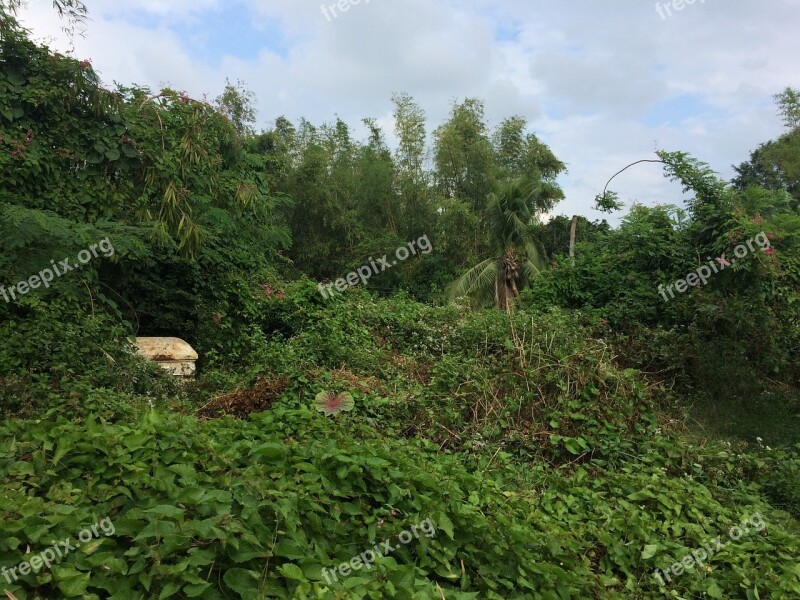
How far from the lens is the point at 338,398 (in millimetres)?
5551

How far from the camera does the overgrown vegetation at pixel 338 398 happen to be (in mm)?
2338

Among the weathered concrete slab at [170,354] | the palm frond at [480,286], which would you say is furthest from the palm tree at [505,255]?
the weathered concrete slab at [170,354]

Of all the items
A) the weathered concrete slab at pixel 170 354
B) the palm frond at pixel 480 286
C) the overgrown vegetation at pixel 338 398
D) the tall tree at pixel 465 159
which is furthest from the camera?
the tall tree at pixel 465 159

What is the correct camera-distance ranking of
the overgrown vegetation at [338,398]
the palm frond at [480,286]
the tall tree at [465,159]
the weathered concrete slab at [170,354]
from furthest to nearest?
the tall tree at [465,159] < the palm frond at [480,286] < the weathered concrete slab at [170,354] < the overgrown vegetation at [338,398]

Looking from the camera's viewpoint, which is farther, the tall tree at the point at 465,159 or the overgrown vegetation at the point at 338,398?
the tall tree at the point at 465,159

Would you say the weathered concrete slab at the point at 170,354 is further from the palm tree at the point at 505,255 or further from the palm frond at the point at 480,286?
the palm frond at the point at 480,286

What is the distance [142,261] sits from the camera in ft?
26.5

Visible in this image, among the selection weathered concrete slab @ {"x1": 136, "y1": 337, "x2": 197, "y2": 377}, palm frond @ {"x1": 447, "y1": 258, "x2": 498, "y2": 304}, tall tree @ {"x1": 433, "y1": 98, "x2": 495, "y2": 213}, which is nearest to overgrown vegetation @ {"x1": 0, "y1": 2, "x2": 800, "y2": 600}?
weathered concrete slab @ {"x1": 136, "y1": 337, "x2": 197, "y2": 377}

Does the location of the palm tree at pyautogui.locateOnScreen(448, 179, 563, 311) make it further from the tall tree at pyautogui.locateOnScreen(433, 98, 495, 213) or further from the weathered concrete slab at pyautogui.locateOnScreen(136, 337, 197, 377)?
the weathered concrete slab at pyautogui.locateOnScreen(136, 337, 197, 377)

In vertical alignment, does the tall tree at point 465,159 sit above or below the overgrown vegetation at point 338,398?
above

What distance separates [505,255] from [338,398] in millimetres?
12660

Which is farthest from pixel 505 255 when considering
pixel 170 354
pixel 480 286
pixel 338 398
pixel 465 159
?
pixel 338 398

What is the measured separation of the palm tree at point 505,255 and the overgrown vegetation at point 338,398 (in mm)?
6024

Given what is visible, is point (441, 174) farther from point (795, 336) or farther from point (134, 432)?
point (134, 432)
